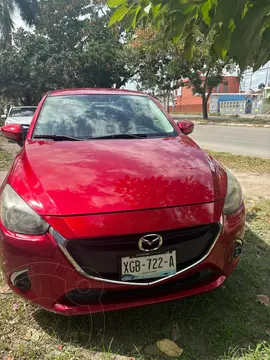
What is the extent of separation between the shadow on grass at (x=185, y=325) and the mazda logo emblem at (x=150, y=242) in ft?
1.89

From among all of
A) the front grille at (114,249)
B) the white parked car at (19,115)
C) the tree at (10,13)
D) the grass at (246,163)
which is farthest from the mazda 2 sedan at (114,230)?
the tree at (10,13)

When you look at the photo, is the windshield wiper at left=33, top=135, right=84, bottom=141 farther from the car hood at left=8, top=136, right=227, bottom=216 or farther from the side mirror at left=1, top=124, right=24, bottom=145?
the side mirror at left=1, top=124, right=24, bottom=145

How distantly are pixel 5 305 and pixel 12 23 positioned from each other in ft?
92.3

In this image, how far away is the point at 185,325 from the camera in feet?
6.79

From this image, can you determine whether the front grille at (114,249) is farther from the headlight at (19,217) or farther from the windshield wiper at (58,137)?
the windshield wiper at (58,137)

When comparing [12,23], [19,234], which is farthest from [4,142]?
[12,23]

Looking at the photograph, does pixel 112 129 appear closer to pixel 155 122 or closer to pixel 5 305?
pixel 155 122

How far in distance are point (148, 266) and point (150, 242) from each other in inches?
5.5

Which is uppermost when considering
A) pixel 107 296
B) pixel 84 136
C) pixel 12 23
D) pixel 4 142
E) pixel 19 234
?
pixel 12 23

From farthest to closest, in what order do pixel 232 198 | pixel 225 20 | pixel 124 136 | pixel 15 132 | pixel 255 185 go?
pixel 255 185 → pixel 15 132 → pixel 124 136 → pixel 232 198 → pixel 225 20

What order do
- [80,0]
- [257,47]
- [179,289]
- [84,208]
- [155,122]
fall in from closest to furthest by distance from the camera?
[257,47], [84,208], [179,289], [155,122], [80,0]

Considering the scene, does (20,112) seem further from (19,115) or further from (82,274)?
(82,274)

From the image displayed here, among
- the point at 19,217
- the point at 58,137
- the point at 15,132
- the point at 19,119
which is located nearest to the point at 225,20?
the point at 19,217

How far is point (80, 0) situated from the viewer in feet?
92.6
